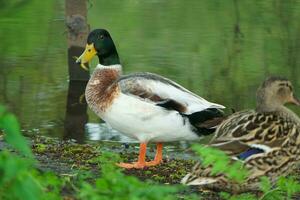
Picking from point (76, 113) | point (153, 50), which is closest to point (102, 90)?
point (76, 113)

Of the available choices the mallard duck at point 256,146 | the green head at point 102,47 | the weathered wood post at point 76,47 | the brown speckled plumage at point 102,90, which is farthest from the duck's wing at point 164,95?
the weathered wood post at point 76,47

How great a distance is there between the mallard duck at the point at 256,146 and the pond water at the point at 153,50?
4.52 metres

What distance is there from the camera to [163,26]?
18.9 metres

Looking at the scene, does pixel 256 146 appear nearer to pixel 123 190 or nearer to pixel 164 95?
pixel 164 95

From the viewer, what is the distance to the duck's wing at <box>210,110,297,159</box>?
231 inches

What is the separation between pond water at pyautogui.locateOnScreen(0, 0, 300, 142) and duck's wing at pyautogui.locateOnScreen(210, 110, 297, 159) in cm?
451

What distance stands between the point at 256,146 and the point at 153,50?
35.2ft

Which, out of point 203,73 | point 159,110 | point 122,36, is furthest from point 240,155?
point 122,36

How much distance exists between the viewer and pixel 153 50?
1653 centimetres

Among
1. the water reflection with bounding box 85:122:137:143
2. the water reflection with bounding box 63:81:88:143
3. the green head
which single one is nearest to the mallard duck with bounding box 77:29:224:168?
the green head

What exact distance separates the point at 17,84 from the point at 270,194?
8.63 metres

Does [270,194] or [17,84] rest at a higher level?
[270,194]

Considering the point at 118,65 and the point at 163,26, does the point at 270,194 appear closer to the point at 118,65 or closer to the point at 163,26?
the point at 118,65

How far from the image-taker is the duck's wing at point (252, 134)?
5.86 metres
